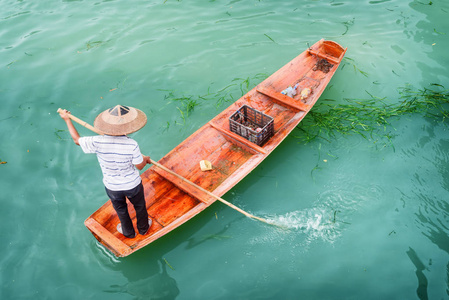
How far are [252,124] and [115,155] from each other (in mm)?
2961

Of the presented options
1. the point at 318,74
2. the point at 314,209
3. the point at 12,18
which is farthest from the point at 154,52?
the point at 314,209

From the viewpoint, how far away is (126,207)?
4020mm

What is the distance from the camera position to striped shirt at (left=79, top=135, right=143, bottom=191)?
341cm

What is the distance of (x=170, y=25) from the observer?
8688 mm

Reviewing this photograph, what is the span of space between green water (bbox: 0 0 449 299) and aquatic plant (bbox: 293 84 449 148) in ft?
0.51

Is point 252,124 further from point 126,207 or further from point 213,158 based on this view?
point 126,207

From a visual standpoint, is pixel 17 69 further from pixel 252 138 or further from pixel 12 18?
pixel 252 138

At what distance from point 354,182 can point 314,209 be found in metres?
0.87

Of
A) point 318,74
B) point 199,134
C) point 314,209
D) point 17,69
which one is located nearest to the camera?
point 314,209

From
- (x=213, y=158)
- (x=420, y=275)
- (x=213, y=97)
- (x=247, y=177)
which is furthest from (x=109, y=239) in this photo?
(x=420, y=275)

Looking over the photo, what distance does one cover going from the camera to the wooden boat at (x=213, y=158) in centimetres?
438

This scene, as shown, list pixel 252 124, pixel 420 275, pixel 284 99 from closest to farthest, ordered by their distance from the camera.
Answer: pixel 420 275 → pixel 252 124 → pixel 284 99

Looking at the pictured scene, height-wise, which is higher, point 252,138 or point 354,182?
point 252,138

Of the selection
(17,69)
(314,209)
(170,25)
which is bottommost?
(314,209)
